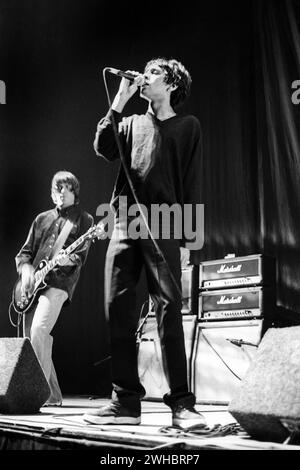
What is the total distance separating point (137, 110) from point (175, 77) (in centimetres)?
278

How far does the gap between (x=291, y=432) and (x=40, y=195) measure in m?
3.83

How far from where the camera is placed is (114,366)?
2059 millimetres

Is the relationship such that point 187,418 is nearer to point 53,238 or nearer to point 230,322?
point 230,322

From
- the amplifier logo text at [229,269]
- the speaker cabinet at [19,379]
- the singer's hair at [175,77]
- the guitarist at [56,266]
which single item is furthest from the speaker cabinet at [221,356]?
the singer's hair at [175,77]

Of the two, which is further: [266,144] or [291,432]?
[266,144]

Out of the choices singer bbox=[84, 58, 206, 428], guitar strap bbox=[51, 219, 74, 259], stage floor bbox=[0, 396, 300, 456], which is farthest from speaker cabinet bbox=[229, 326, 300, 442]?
guitar strap bbox=[51, 219, 74, 259]

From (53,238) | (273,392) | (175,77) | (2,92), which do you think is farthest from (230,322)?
(2,92)

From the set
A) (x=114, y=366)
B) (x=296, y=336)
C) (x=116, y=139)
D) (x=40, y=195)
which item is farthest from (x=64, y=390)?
(x=296, y=336)

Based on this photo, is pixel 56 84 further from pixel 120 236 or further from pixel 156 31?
pixel 120 236

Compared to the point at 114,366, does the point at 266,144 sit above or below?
above

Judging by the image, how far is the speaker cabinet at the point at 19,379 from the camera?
2371 mm

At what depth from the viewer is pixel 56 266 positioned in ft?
11.5
